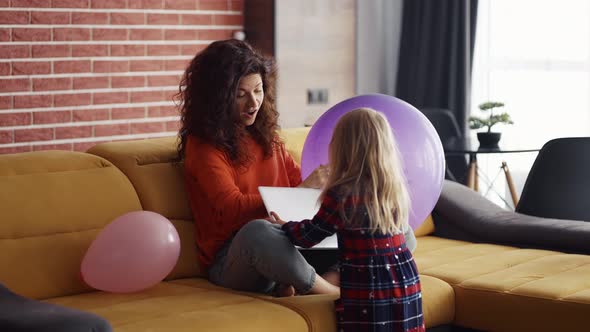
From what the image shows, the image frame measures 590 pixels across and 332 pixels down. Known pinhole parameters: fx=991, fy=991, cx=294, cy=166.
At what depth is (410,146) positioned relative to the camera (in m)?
2.86

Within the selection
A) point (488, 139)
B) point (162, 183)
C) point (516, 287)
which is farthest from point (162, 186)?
point (488, 139)

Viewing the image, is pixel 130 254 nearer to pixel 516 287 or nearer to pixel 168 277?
pixel 168 277

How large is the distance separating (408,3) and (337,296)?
3.55 meters

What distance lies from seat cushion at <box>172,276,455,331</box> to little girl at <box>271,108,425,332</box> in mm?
85

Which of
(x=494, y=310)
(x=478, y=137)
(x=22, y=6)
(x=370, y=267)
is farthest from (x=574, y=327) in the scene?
(x=22, y=6)

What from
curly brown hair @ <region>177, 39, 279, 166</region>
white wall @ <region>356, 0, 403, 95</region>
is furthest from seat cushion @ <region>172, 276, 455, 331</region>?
white wall @ <region>356, 0, 403, 95</region>

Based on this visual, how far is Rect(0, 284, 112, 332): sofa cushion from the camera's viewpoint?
7.25 ft

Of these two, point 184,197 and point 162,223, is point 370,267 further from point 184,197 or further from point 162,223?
point 184,197

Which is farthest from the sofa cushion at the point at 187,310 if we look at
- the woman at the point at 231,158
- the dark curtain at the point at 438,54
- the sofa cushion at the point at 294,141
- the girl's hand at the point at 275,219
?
the dark curtain at the point at 438,54

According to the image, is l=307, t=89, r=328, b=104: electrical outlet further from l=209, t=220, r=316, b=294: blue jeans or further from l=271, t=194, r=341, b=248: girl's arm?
l=271, t=194, r=341, b=248: girl's arm

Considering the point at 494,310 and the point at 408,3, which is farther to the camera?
the point at 408,3

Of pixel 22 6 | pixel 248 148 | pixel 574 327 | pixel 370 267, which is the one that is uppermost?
pixel 22 6

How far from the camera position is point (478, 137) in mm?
4594

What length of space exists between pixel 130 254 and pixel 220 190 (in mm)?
350
